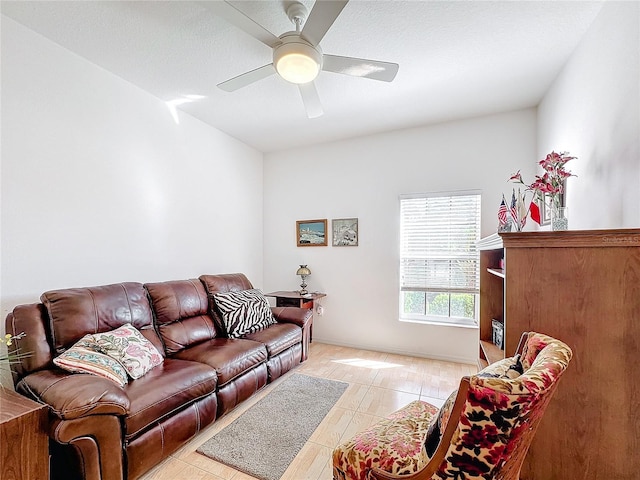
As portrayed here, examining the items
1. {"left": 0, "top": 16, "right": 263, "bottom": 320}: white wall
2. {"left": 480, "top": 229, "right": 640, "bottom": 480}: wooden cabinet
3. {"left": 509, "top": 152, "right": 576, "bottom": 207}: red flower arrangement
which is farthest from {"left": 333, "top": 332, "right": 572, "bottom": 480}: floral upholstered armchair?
{"left": 0, "top": 16, "right": 263, "bottom": 320}: white wall

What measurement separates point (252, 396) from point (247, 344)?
0.48m

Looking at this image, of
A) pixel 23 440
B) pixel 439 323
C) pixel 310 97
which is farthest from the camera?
pixel 439 323

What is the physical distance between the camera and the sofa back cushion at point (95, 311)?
1.89 m

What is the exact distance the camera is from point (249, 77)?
2.14 metres

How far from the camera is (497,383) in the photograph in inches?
31.2

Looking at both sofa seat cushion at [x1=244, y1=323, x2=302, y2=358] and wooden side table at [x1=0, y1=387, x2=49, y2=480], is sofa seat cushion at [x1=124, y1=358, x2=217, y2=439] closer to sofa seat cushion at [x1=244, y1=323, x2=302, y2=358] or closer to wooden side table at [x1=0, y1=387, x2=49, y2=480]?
wooden side table at [x1=0, y1=387, x2=49, y2=480]

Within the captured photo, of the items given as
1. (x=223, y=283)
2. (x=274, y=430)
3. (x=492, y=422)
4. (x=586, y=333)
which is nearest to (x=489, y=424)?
(x=492, y=422)

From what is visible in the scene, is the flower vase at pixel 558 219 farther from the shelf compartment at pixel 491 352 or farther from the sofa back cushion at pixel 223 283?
the sofa back cushion at pixel 223 283

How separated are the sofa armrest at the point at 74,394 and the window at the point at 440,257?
10.1 feet

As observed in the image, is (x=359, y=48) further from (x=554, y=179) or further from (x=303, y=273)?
(x=303, y=273)

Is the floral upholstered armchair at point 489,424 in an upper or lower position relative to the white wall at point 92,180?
lower

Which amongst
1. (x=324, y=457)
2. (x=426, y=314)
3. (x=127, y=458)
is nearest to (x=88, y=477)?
(x=127, y=458)

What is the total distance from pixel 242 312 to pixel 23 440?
178cm

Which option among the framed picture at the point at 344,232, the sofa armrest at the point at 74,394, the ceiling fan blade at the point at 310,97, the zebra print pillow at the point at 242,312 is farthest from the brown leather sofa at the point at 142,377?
the ceiling fan blade at the point at 310,97
